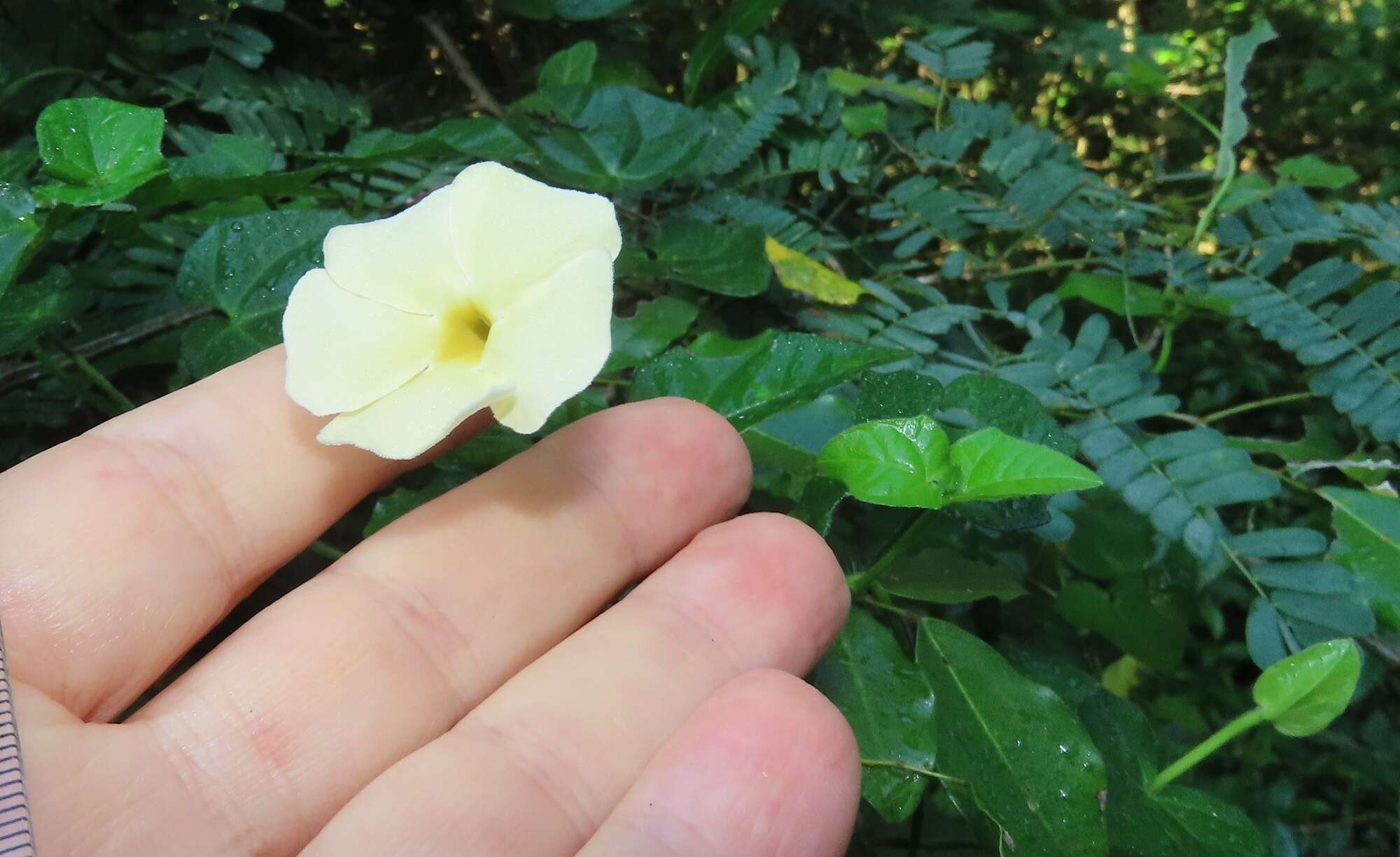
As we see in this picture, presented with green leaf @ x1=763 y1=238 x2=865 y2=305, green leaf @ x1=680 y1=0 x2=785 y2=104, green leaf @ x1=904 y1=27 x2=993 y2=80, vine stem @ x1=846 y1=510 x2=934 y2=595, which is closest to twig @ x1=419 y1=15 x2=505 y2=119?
green leaf @ x1=680 y1=0 x2=785 y2=104

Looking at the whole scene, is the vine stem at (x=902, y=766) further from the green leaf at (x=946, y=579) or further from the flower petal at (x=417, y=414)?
the flower petal at (x=417, y=414)

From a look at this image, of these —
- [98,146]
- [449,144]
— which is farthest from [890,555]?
[98,146]

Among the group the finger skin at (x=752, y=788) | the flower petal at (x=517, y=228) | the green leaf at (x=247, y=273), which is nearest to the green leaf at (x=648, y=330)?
the flower petal at (x=517, y=228)

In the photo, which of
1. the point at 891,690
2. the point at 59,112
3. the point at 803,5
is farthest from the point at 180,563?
the point at 803,5

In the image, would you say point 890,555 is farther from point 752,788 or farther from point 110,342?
point 110,342

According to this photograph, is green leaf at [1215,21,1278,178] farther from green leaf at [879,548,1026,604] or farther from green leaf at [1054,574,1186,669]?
green leaf at [879,548,1026,604]

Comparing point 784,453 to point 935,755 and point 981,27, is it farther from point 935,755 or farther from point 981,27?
point 981,27
